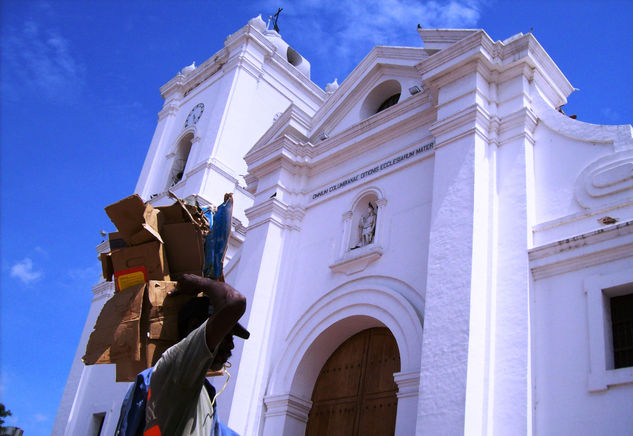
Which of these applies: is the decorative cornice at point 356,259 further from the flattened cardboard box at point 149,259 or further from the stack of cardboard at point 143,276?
the flattened cardboard box at point 149,259

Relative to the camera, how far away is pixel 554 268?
299 inches

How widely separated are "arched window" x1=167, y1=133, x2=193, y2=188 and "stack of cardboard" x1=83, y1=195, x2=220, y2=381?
15.6 m

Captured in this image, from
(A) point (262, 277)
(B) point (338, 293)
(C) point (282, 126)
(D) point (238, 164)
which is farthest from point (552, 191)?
(D) point (238, 164)

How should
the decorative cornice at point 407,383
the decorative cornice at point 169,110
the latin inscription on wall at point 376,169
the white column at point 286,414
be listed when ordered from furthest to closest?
1. the decorative cornice at point 169,110
2. the latin inscription on wall at point 376,169
3. the white column at point 286,414
4. the decorative cornice at point 407,383

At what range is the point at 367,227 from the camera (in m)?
10.4

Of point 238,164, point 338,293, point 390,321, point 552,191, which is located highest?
point 238,164

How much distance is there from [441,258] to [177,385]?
234 inches

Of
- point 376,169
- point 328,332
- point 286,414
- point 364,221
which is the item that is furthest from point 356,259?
point 286,414

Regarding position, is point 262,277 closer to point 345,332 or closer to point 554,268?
point 345,332

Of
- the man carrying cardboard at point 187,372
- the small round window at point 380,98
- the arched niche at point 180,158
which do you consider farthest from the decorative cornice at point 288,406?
the arched niche at point 180,158

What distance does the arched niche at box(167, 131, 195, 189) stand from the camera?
1892cm

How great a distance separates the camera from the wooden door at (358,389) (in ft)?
28.7

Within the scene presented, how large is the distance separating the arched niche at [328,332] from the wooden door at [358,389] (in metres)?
0.14

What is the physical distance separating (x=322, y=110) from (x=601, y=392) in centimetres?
769
